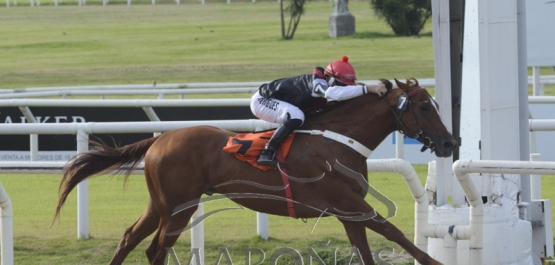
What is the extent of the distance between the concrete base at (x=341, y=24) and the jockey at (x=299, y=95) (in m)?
29.8

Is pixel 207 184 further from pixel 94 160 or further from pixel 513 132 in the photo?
pixel 513 132

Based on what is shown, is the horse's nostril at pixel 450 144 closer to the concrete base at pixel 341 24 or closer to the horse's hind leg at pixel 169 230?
the horse's hind leg at pixel 169 230

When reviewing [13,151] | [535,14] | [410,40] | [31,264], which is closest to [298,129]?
[31,264]

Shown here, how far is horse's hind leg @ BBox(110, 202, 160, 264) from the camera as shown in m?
5.29

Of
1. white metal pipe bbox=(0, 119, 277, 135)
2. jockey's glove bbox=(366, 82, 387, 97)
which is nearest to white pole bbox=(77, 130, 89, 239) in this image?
white metal pipe bbox=(0, 119, 277, 135)

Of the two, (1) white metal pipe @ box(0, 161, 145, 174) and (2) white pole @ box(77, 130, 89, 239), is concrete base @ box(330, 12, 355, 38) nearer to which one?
(2) white pole @ box(77, 130, 89, 239)

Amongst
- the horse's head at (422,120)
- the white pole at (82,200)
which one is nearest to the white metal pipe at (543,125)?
the horse's head at (422,120)

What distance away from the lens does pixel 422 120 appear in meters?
5.02

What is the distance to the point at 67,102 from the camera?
9406mm

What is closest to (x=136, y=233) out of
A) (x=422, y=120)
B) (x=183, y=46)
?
(x=422, y=120)

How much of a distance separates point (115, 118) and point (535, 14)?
435 cm

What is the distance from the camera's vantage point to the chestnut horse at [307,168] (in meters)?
4.96

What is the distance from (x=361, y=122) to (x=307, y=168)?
406 millimetres

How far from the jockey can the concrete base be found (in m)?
29.8
